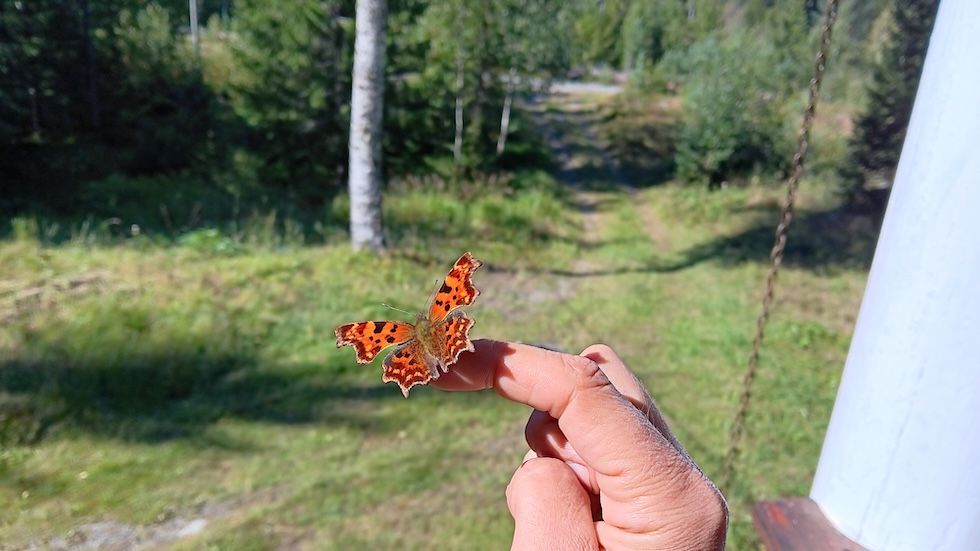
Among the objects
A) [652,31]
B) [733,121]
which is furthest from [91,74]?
[652,31]

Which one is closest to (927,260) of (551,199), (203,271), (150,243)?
(203,271)

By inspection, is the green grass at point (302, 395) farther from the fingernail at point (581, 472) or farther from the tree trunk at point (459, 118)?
the tree trunk at point (459, 118)

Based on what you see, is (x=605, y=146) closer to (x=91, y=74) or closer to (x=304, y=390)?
(x=91, y=74)

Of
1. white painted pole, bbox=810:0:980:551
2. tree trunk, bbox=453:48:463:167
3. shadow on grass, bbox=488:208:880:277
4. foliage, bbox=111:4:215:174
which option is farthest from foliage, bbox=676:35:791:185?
white painted pole, bbox=810:0:980:551

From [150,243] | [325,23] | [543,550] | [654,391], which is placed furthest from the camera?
[325,23]

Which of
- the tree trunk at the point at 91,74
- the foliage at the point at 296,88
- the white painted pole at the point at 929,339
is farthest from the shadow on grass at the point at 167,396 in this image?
the tree trunk at the point at 91,74

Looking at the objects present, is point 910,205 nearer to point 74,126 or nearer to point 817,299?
point 817,299

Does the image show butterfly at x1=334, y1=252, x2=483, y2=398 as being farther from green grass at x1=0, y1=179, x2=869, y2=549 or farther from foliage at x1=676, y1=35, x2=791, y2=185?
foliage at x1=676, y1=35, x2=791, y2=185
